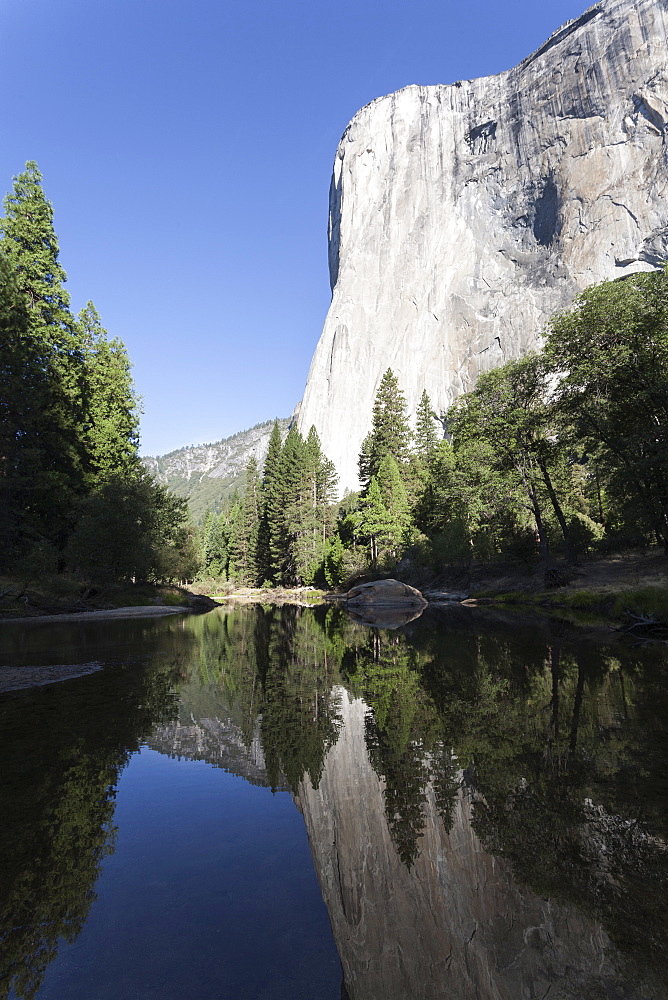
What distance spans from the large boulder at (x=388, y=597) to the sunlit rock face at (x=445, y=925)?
30788mm

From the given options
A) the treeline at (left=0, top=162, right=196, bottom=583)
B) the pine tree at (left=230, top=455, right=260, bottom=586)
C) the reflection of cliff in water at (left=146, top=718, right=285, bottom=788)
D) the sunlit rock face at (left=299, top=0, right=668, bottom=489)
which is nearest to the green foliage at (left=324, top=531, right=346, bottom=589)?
the treeline at (left=0, top=162, right=196, bottom=583)

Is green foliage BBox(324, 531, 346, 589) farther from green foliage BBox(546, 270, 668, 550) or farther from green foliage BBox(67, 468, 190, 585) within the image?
green foliage BBox(546, 270, 668, 550)

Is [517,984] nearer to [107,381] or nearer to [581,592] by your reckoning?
[581,592]

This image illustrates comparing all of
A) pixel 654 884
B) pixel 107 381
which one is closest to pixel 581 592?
pixel 654 884

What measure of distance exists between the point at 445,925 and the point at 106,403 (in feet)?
133

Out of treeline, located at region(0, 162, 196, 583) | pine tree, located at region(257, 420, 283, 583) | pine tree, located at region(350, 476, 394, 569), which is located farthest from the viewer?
pine tree, located at region(257, 420, 283, 583)

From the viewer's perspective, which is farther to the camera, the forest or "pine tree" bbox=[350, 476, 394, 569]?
"pine tree" bbox=[350, 476, 394, 569]

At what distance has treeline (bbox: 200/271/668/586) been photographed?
2103 cm

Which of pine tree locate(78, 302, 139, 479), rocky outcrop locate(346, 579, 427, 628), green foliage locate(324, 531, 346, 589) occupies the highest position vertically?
pine tree locate(78, 302, 139, 479)

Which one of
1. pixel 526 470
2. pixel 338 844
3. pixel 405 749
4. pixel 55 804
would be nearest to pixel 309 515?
pixel 526 470

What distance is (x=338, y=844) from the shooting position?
4.61 meters

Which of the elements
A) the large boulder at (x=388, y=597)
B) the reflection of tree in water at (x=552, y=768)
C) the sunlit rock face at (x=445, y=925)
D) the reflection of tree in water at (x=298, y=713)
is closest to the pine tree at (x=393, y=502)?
the large boulder at (x=388, y=597)

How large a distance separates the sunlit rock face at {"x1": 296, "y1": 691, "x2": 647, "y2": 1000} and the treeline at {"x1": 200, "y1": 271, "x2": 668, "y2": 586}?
1821 centimetres

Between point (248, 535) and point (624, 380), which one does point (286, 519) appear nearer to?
point (248, 535)
